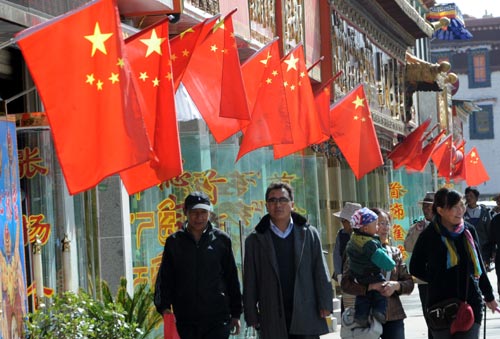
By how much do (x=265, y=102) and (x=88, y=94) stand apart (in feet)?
20.7

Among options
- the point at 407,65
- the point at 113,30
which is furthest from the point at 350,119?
the point at 407,65

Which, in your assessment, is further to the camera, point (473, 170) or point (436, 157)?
point (473, 170)

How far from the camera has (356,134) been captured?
66.4 ft

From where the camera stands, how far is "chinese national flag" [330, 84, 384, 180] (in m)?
20.1

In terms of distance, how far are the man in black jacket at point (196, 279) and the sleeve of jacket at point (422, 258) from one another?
4.91 feet

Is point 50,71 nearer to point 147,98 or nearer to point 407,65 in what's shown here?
point 147,98

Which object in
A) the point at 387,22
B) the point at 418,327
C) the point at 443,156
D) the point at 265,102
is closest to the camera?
the point at 265,102

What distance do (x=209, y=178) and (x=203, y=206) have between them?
5114mm

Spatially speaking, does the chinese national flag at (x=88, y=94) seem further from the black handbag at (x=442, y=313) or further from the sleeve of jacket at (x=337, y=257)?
the sleeve of jacket at (x=337, y=257)

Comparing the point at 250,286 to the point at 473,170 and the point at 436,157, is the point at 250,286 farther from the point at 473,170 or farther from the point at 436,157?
the point at 473,170

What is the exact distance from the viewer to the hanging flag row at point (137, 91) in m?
9.06

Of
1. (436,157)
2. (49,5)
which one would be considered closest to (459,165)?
(436,157)

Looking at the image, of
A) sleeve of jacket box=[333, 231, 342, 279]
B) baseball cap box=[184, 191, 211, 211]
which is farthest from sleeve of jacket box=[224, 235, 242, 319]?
sleeve of jacket box=[333, 231, 342, 279]

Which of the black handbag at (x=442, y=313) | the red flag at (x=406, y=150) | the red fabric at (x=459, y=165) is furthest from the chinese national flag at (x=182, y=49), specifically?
the red fabric at (x=459, y=165)
